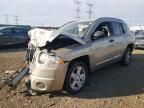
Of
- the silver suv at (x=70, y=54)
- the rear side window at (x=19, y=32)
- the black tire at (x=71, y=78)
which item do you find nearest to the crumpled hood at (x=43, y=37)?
the silver suv at (x=70, y=54)

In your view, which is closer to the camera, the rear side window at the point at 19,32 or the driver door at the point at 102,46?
the driver door at the point at 102,46

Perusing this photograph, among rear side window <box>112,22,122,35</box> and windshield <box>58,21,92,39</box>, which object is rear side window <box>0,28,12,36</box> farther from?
rear side window <box>112,22,122,35</box>

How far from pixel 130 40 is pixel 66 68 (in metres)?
4.18

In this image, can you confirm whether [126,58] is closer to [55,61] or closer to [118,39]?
[118,39]

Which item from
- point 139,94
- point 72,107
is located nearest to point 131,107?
point 139,94

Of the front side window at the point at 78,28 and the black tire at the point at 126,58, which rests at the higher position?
the front side window at the point at 78,28

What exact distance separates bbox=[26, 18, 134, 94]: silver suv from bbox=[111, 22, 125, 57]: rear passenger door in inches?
3.7

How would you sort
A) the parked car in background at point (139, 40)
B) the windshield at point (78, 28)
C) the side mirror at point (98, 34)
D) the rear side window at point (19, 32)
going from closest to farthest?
the windshield at point (78, 28), the side mirror at point (98, 34), the parked car in background at point (139, 40), the rear side window at point (19, 32)

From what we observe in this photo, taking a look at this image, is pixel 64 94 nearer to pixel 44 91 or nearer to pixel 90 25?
pixel 44 91

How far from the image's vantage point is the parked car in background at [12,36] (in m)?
15.6

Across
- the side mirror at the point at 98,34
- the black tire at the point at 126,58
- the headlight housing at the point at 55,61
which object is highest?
the side mirror at the point at 98,34

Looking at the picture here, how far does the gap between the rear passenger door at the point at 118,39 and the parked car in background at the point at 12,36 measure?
31.2ft

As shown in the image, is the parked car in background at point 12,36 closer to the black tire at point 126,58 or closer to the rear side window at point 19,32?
the rear side window at point 19,32

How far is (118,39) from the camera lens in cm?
762
